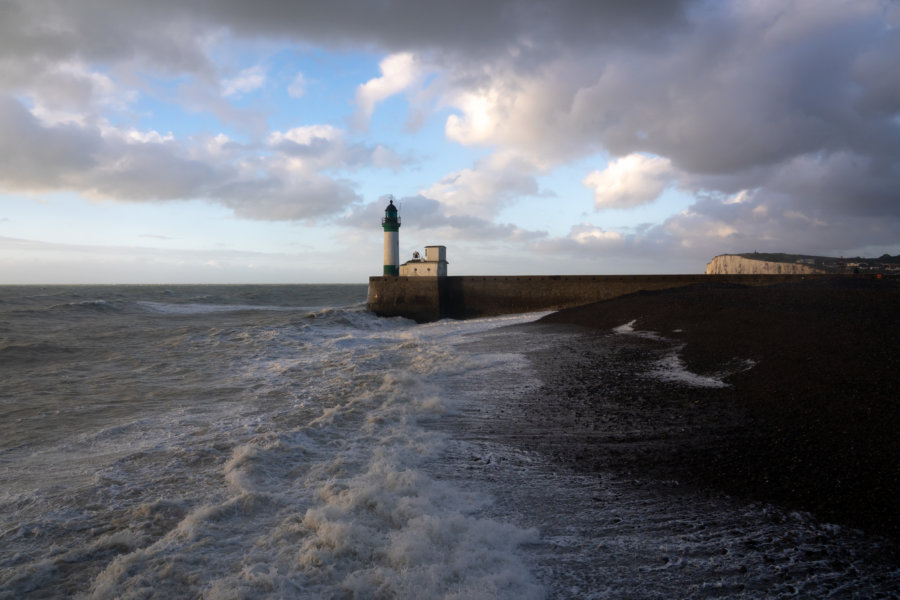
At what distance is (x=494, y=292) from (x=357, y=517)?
67.5 feet

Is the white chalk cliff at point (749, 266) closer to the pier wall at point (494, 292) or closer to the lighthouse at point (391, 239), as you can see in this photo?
the pier wall at point (494, 292)

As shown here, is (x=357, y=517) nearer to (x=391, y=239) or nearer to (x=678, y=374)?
(x=678, y=374)

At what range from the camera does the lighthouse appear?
26906 mm

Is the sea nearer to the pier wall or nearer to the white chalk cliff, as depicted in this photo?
the pier wall

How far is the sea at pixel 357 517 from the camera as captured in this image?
2.84 meters

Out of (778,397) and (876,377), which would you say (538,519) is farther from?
(876,377)

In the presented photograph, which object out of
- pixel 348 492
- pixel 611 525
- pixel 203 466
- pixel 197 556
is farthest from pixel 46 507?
pixel 611 525

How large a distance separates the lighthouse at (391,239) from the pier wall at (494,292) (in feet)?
6.88

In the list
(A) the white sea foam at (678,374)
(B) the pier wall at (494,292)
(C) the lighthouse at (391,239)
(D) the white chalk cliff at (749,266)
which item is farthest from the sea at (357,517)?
(D) the white chalk cliff at (749,266)

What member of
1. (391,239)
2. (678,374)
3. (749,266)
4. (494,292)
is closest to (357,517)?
(678,374)

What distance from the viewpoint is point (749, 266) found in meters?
39.1

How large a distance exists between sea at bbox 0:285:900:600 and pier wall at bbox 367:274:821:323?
1512cm

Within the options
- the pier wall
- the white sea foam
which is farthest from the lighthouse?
the white sea foam

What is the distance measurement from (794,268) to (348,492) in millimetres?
39663
